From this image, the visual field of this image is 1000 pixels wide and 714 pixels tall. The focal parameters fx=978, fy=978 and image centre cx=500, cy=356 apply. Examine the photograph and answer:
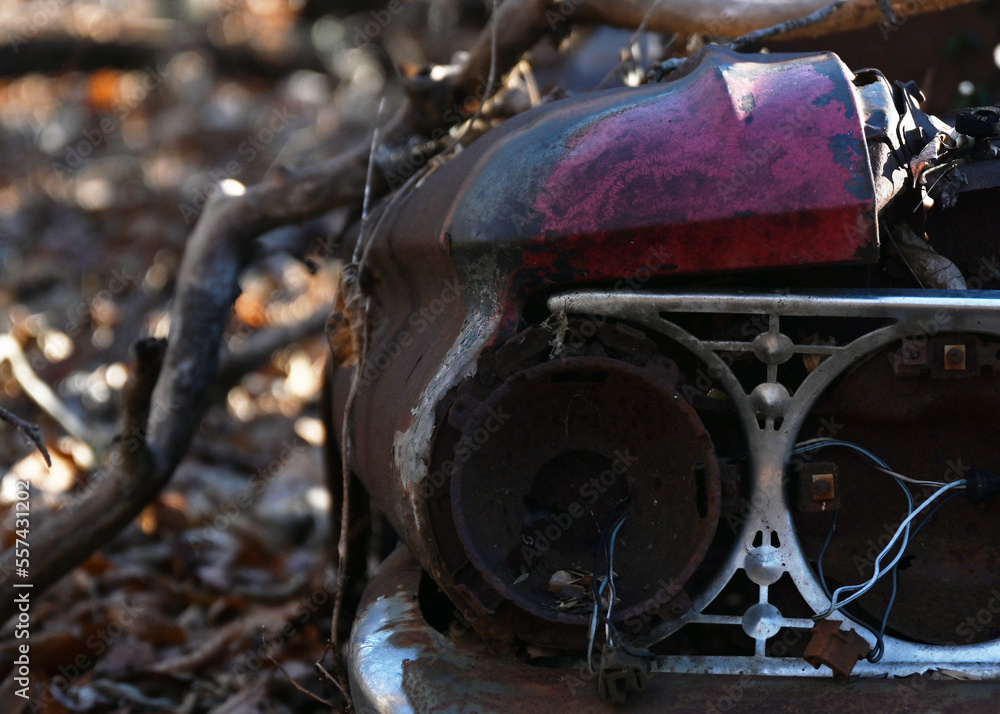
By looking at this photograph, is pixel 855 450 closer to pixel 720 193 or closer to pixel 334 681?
pixel 720 193

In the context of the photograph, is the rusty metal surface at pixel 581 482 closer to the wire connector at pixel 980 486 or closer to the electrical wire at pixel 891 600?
the electrical wire at pixel 891 600

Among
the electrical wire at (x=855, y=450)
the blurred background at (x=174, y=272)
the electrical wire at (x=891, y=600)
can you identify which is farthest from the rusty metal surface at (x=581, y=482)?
the blurred background at (x=174, y=272)

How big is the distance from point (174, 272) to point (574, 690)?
4695 mm

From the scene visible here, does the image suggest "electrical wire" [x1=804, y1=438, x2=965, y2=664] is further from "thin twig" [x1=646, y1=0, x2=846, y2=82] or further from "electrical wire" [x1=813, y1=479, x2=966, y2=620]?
"thin twig" [x1=646, y1=0, x2=846, y2=82]

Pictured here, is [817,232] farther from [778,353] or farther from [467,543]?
[467,543]

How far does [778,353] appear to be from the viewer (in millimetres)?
1643

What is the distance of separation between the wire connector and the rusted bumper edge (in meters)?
0.31

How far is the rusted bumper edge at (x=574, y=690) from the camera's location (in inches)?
61.5

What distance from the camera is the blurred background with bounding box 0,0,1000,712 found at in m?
2.99

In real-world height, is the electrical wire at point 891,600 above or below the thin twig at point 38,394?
above

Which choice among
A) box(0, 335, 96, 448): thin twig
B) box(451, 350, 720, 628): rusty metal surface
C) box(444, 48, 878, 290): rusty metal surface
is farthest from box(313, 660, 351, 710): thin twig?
box(0, 335, 96, 448): thin twig

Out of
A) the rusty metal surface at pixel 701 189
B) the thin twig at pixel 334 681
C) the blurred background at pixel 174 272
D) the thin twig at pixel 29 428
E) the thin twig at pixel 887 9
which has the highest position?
the rusty metal surface at pixel 701 189

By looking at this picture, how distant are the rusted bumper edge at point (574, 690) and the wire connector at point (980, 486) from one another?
0.31 metres

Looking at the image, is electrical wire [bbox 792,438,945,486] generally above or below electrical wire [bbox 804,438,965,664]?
above
